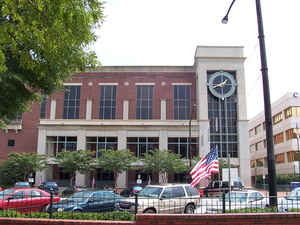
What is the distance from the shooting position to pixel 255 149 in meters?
79.5

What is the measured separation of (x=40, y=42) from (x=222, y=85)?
46.9 metres

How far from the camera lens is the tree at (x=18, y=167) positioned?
44.0m

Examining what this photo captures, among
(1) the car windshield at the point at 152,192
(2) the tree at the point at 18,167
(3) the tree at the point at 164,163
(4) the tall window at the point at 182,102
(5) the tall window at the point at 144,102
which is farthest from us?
(5) the tall window at the point at 144,102

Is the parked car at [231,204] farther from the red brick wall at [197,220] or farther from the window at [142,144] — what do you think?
the window at [142,144]

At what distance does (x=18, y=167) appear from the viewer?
145 ft

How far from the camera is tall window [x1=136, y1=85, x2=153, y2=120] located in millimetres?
54281

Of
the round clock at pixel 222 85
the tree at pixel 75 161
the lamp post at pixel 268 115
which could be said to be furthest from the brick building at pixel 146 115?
the lamp post at pixel 268 115

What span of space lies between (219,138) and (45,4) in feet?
152

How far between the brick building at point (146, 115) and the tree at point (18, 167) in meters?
4.08

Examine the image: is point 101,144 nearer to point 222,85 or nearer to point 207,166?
point 222,85

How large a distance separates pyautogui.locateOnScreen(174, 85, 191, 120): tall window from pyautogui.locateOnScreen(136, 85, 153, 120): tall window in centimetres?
430

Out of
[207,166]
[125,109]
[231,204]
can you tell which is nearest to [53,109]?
[125,109]

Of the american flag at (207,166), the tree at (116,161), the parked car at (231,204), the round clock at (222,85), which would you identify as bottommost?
the parked car at (231,204)

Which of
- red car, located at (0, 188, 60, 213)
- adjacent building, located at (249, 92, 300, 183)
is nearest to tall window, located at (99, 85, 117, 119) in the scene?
adjacent building, located at (249, 92, 300, 183)
